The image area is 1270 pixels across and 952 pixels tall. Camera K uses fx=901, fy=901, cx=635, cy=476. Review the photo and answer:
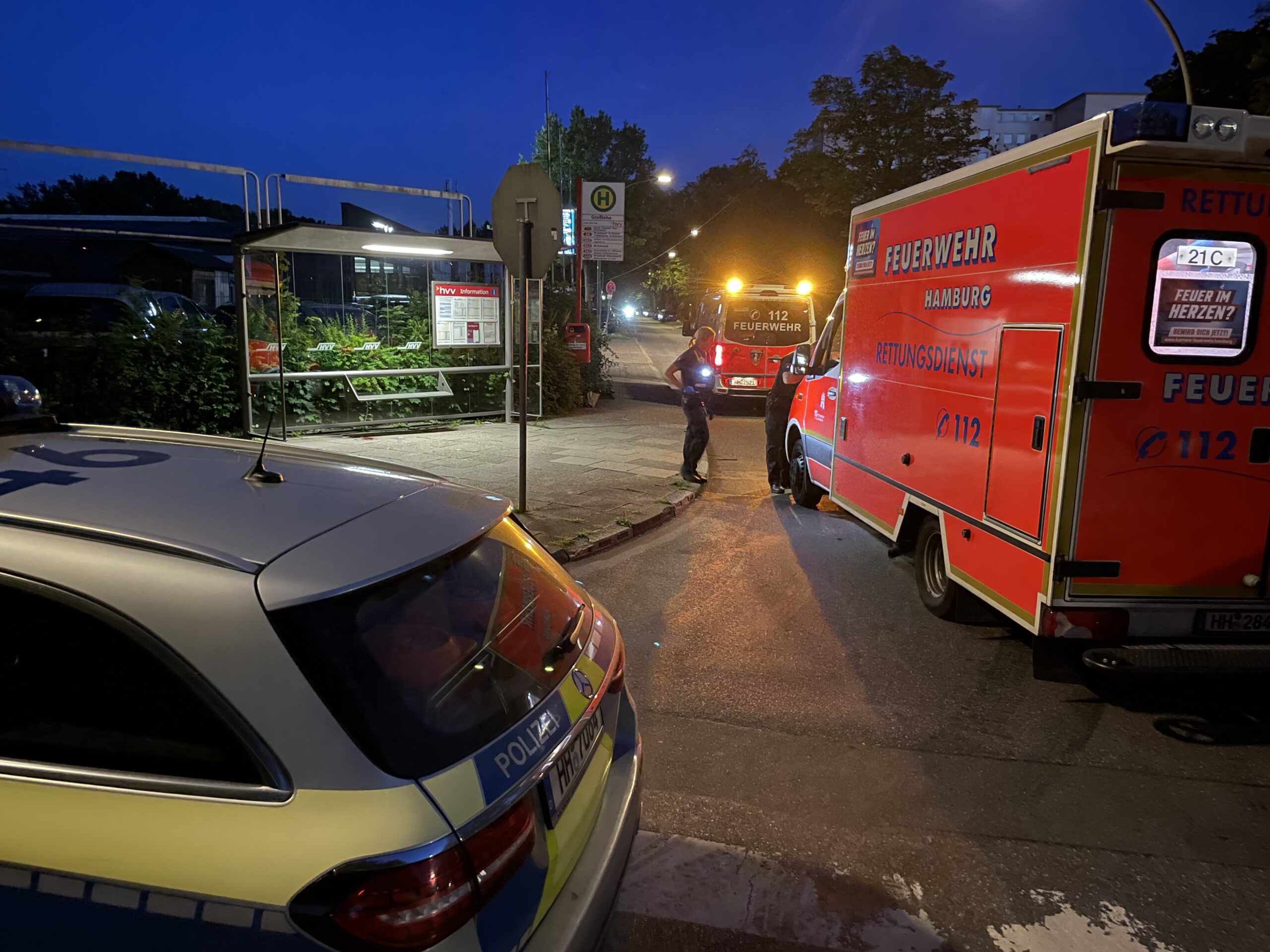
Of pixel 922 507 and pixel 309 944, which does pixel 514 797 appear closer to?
pixel 309 944

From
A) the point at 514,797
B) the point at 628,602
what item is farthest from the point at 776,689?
the point at 514,797

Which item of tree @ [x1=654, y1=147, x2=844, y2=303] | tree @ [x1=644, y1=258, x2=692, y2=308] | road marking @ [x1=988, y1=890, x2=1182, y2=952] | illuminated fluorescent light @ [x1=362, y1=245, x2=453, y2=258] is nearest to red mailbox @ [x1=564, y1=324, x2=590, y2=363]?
illuminated fluorescent light @ [x1=362, y1=245, x2=453, y2=258]

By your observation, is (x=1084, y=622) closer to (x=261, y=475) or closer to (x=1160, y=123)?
(x=1160, y=123)

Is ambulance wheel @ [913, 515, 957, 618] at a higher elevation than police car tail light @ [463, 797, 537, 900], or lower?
lower

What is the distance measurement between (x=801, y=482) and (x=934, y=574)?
3593 mm

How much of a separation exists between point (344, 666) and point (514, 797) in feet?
1.48

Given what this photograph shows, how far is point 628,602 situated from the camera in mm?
6547

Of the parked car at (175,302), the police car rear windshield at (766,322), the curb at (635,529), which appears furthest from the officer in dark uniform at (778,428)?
the parked car at (175,302)

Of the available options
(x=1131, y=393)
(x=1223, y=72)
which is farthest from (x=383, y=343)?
(x=1223, y=72)

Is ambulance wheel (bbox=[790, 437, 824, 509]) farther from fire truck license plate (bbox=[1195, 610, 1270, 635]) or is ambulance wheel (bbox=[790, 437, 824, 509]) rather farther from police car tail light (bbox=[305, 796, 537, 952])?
police car tail light (bbox=[305, 796, 537, 952])

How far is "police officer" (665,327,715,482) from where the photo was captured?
1032 centimetres

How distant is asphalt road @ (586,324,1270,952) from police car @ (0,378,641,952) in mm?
726

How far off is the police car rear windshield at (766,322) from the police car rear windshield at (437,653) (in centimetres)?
1569

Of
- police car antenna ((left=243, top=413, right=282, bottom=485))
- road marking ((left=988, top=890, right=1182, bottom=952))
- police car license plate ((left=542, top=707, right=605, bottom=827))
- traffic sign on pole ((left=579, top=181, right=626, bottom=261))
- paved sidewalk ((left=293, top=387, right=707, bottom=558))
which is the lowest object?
road marking ((left=988, top=890, right=1182, bottom=952))
